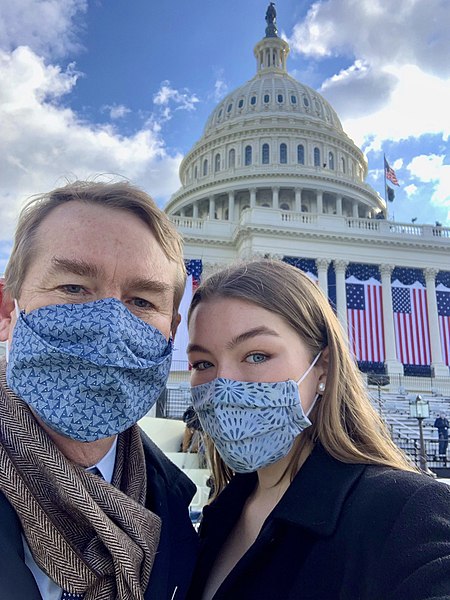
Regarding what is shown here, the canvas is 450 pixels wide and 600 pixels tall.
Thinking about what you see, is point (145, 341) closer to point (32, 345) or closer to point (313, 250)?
point (32, 345)

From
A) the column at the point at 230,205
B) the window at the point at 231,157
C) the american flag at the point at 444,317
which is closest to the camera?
the american flag at the point at 444,317

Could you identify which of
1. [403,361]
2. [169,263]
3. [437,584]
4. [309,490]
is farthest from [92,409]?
[403,361]

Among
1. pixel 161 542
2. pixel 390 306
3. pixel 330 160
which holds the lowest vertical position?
pixel 161 542

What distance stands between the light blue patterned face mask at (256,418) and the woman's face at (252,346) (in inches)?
1.7

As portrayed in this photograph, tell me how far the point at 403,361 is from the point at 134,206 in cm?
3341

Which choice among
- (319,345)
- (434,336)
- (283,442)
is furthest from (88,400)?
(434,336)

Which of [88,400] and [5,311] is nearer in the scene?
[88,400]

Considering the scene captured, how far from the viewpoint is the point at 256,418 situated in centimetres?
252

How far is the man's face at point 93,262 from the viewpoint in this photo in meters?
2.10

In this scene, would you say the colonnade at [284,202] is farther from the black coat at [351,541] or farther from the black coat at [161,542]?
the black coat at [351,541]

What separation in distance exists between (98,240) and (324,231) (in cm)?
3656

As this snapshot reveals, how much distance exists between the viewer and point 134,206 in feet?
7.41

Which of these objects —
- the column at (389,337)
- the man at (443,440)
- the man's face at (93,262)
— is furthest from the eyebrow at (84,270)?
the column at (389,337)

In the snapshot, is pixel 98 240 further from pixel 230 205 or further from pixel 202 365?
pixel 230 205
